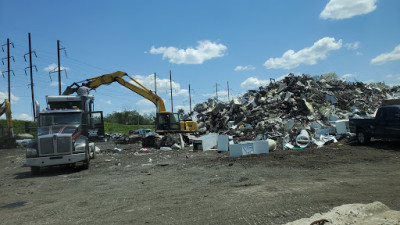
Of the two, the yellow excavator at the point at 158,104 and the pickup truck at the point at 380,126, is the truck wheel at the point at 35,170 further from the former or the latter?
the pickup truck at the point at 380,126

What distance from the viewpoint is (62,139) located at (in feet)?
38.7

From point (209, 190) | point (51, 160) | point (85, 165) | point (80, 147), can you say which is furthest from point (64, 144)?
point (209, 190)

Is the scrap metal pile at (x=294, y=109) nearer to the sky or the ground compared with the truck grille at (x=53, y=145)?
nearer to the sky

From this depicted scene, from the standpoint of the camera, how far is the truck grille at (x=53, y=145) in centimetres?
1166

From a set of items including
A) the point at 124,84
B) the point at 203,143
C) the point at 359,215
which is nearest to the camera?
the point at 359,215

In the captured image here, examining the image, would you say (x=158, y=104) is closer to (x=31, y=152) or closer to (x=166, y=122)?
(x=166, y=122)

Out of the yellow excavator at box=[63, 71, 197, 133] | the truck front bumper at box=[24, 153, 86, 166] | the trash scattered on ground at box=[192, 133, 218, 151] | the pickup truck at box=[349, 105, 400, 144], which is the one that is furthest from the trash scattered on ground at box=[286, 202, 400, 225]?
the yellow excavator at box=[63, 71, 197, 133]

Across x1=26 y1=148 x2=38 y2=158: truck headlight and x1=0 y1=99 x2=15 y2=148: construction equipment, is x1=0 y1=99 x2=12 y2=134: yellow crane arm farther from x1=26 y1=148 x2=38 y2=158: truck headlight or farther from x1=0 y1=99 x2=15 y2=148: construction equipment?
x1=26 y1=148 x2=38 y2=158: truck headlight

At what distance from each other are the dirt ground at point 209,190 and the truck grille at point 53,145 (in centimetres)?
95

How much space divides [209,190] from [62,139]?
7.09m

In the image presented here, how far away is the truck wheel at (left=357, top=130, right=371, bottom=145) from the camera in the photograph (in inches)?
575

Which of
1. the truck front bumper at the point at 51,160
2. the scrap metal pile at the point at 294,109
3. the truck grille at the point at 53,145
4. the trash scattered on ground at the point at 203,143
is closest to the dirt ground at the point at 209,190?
the truck front bumper at the point at 51,160

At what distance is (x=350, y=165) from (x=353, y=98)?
51.3ft

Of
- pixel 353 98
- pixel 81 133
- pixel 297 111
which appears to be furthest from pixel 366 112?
pixel 81 133
